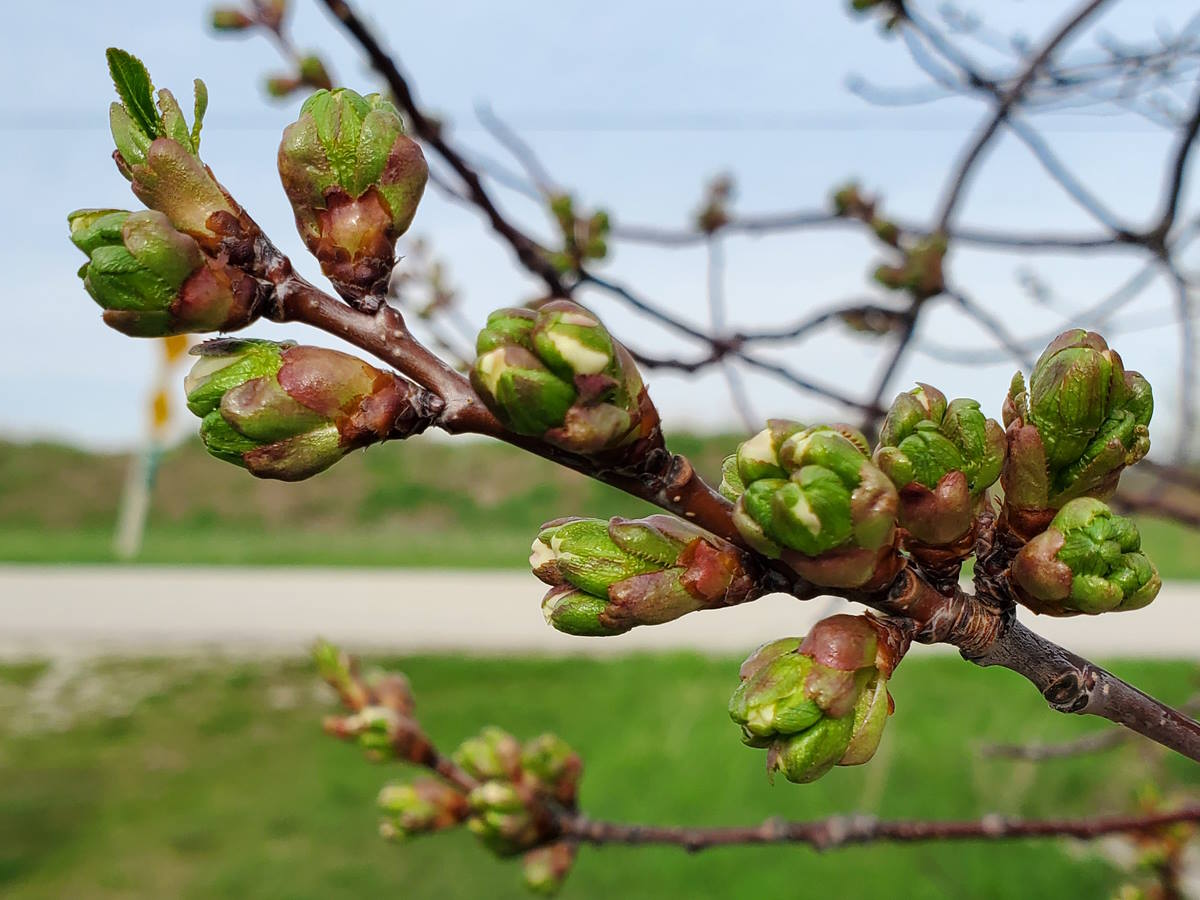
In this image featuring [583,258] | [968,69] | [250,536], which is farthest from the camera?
[250,536]

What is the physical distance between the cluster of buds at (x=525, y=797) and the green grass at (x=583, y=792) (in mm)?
2542

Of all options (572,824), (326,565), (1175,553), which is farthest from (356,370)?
(1175,553)

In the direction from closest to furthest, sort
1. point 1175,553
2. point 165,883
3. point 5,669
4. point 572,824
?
point 572,824 < point 165,883 < point 5,669 < point 1175,553

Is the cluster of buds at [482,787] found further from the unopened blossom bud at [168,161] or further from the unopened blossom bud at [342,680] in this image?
the unopened blossom bud at [168,161]

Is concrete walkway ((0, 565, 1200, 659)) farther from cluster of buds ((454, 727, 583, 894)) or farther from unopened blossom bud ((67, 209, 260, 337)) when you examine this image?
unopened blossom bud ((67, 209, 260, 337))

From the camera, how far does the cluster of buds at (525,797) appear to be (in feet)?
3.65

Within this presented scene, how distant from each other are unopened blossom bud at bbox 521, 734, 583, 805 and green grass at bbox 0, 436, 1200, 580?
382 inches

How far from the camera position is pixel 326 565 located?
33.3 feet

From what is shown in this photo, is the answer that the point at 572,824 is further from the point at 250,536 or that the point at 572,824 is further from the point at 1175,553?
the point at 250,536

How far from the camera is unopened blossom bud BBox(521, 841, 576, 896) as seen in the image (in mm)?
1125

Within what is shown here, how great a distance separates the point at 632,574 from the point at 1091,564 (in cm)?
22

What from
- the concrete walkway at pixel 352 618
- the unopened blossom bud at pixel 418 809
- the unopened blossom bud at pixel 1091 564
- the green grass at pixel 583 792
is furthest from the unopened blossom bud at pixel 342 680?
the concrete walkway at pixel 352 618

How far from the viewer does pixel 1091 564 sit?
1.55 feet

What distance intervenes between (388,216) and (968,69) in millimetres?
1649
